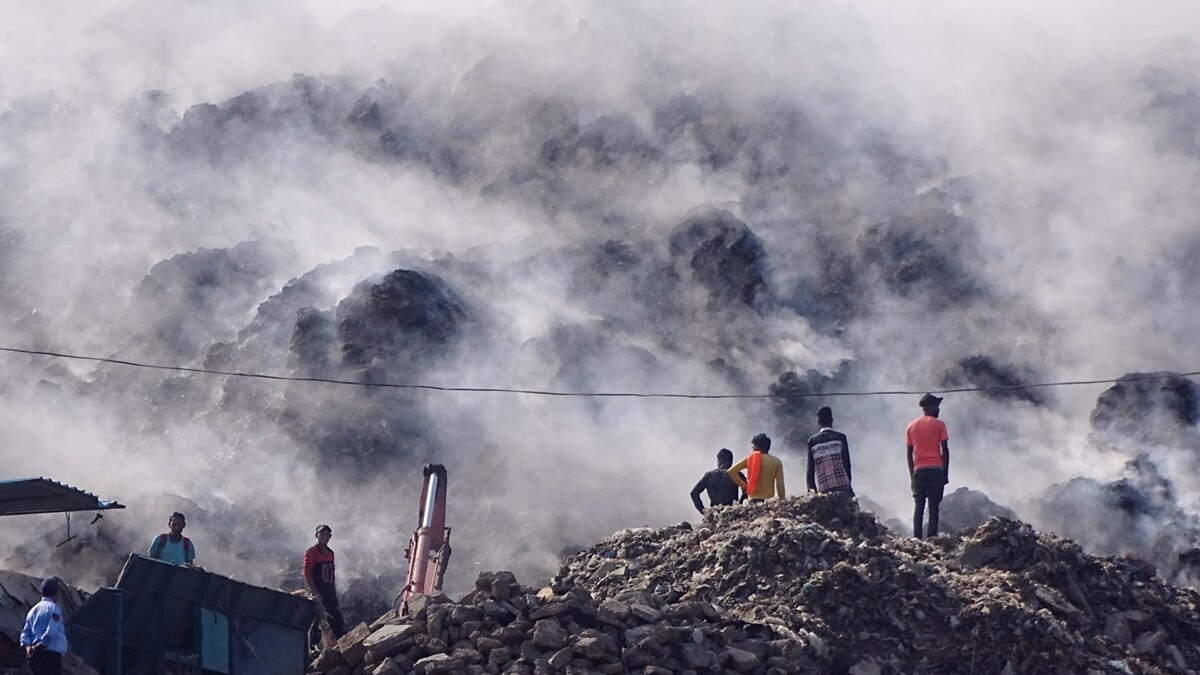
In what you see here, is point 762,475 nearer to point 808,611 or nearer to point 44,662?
point 808,611

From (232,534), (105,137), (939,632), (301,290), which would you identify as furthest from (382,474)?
(105,137)

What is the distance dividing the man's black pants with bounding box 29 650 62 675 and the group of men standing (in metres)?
5.81

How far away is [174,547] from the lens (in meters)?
11.9

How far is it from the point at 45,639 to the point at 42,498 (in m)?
2.33

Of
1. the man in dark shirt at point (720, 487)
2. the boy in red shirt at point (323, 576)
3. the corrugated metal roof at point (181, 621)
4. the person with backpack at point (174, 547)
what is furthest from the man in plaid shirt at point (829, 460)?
the person with backpack at point (174, 547)

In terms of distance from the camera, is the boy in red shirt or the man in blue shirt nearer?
the man in blue shirt

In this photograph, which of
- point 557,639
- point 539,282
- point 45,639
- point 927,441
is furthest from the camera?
point 539,282

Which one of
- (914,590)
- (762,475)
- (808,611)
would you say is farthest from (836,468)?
(808,611)

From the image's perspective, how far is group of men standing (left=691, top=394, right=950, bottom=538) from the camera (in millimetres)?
12969

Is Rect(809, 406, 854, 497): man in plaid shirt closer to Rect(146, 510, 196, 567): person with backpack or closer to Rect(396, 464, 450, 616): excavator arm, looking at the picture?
Rect(396, 464, 450, 616): excavator arm

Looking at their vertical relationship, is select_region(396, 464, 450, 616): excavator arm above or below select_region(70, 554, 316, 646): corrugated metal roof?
above

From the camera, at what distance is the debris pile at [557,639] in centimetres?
1021

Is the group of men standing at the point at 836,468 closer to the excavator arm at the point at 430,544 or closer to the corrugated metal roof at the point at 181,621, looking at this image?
the excavator arm at the point at 430,544

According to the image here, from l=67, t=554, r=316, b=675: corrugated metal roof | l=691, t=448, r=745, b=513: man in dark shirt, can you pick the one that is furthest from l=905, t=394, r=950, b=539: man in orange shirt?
l=67, t=554, r=316, b=675: corrugated metal roof
